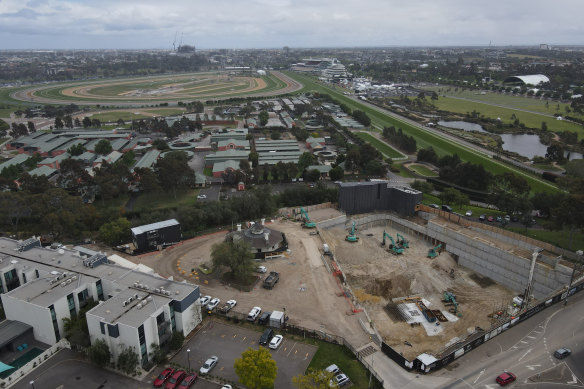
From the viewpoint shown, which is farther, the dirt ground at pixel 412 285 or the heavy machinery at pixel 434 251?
the heavy machinery at pixel 434 251

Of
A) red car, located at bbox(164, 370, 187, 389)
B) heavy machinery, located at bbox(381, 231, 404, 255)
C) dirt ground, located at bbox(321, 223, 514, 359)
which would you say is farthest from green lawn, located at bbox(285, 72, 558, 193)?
red car, located at bbox(164, 370, 187, 389)

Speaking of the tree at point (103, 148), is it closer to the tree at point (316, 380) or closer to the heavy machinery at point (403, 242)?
the heavy machinery at point (403, 242)

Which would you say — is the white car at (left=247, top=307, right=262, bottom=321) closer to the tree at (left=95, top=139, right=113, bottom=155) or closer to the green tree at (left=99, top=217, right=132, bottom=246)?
the green tree at (left=99, top=217, right=132, bottom=246)

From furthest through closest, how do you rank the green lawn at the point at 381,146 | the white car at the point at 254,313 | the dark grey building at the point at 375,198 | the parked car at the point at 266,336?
the green lawn at the point at 381,146
the dark grey building at the point at 375,198
the white car at the point at 254,313
the parked car at the point at 266,336

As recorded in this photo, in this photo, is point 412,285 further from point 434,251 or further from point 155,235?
point 155,235

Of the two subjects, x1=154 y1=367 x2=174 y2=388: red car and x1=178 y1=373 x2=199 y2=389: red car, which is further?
x1=154 y1=367 x2=174 y2=388: red car

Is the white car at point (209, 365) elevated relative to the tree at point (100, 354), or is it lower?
lower

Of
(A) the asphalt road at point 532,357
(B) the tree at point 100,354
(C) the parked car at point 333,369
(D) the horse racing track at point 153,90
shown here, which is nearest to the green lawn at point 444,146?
(A) the asphalt road at point 532,357

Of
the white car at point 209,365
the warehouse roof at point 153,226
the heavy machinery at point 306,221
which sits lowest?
the white car at point 209,365
